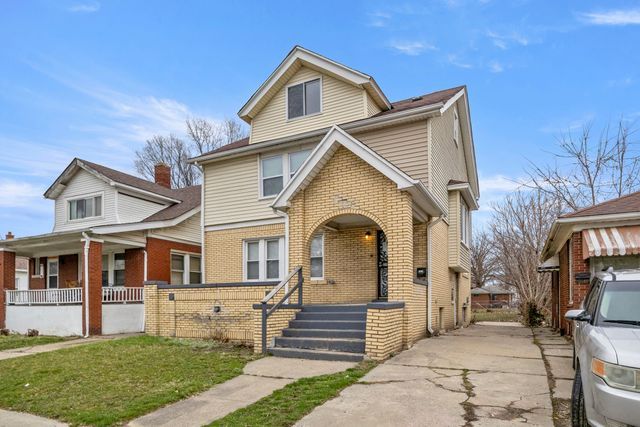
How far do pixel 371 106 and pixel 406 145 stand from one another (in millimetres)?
2454

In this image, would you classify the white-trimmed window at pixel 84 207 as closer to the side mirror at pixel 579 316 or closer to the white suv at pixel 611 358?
the side mirror at pixel 579 316

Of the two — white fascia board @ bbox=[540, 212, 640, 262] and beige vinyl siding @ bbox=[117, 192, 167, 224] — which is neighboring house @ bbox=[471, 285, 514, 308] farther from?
beige vinyl siding @ bbox=[117, 192, 167, 224]

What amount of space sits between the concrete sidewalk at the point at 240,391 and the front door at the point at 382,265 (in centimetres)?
475

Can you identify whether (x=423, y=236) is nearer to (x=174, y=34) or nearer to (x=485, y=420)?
(x=485, y=420)

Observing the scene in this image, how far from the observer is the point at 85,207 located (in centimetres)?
1942

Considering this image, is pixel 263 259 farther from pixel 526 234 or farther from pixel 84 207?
pixel 526 234

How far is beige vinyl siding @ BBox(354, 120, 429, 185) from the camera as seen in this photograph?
12.4 meters

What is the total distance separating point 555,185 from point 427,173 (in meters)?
11.6

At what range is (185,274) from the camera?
59.8ft

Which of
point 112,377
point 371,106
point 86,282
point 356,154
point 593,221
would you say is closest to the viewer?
point 112,377

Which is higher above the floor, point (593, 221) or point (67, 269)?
point (593, 221)

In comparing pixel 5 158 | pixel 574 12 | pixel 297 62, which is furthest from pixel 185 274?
pixel 5 158

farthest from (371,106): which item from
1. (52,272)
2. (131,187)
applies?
(52,272)

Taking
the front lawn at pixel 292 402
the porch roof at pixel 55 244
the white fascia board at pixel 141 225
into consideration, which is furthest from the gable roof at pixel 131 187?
the front lawn at pixel 292 402
